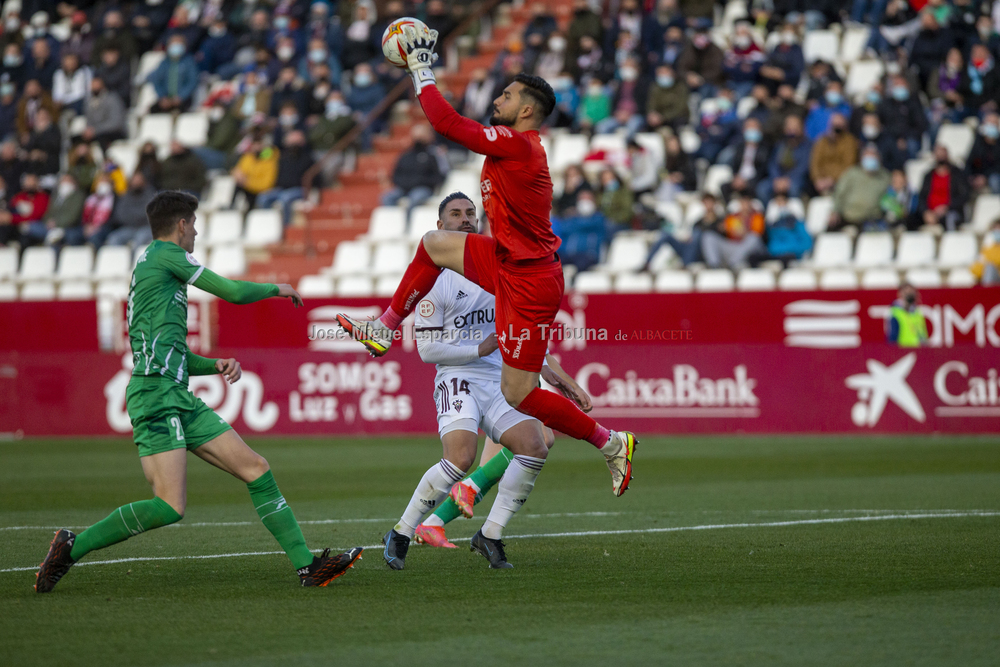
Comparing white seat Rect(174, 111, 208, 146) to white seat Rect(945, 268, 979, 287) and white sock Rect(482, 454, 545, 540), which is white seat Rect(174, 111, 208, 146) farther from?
white sock Rect(482, 454, 545, 540)

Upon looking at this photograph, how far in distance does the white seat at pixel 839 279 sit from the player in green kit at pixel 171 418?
44.1ft

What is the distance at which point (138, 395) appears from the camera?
20.9 feet

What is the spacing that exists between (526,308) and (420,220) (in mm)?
14909

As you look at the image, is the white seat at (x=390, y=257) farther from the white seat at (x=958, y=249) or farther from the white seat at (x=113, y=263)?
the white seat at (x=958, y=249)

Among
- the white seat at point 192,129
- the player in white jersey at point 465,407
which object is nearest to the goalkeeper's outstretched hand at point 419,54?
the player in white jersey at point 465,407

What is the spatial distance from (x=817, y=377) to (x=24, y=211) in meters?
15.6

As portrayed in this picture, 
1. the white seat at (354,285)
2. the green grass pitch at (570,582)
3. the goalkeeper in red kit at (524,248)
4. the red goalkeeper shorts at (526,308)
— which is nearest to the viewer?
the green grass pitch at (570,582)

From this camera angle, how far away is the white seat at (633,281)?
19.5 metres

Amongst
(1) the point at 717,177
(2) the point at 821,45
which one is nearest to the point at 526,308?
(1) the point at 717,177

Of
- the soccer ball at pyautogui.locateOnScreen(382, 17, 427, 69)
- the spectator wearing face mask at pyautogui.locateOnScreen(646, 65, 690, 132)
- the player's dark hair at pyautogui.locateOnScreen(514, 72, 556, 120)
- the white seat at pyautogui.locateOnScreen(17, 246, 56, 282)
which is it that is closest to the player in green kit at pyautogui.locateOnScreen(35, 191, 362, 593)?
the soccer ball at pyautogui.locateOnScreen(382, 17, 427, 69)

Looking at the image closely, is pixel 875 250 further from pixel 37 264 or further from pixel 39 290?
pixel 37 264

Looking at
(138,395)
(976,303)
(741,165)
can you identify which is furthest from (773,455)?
(138,395)

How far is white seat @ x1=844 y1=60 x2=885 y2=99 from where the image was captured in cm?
2066

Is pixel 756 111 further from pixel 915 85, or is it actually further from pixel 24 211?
pixel 24 211
